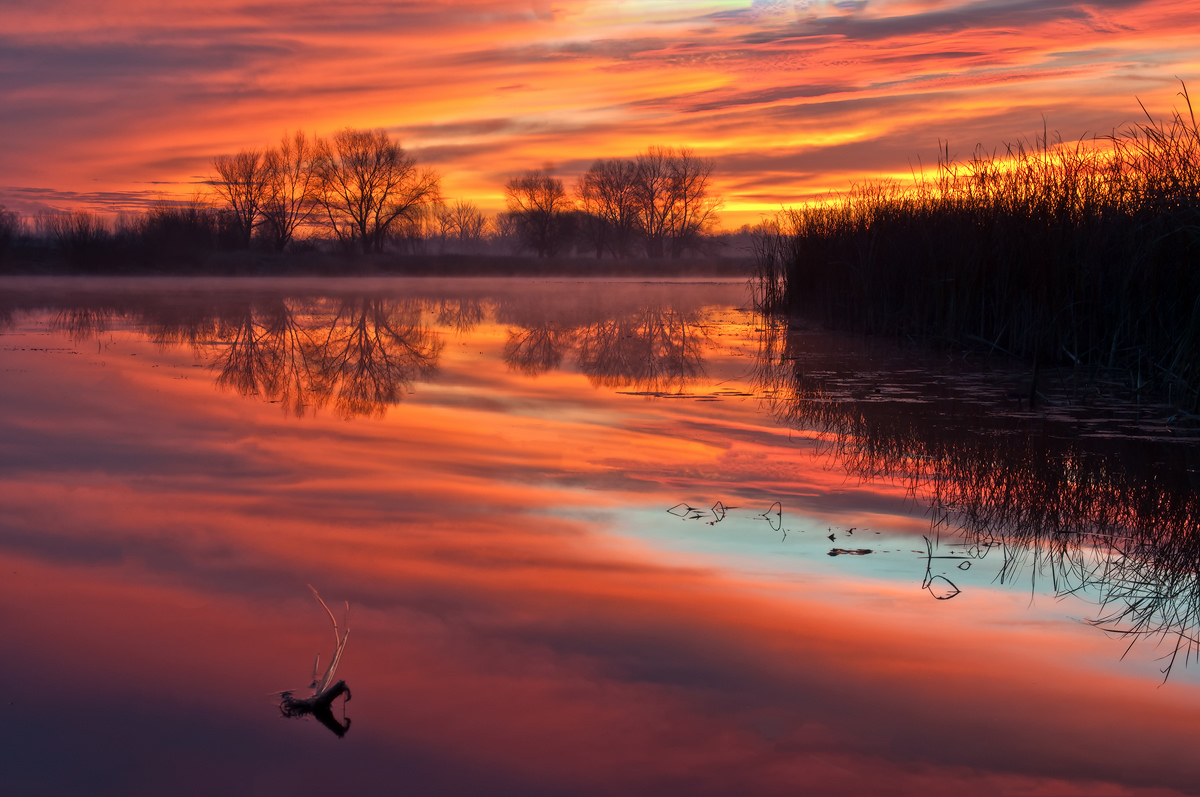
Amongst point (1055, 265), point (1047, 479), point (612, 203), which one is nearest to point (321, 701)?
point (1047, 479)

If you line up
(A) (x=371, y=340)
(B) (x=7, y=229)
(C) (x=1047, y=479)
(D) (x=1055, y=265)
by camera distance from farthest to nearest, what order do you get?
(B) (x=7, y=229) < (A) (x=371, y=340) < (D) (x=1055, y=265) < (C) (x=1047, y=479)

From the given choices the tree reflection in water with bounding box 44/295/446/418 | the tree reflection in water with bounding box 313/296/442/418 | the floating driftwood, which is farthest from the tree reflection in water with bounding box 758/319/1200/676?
the tree reflection in water with bounding box 44/295/446/418

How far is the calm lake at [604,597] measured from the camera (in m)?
1.80

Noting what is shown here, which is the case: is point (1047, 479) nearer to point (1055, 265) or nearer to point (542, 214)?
point (1055, 265)

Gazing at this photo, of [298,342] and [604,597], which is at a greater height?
[298,342]

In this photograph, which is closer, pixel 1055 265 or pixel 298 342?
pixel 1055 265

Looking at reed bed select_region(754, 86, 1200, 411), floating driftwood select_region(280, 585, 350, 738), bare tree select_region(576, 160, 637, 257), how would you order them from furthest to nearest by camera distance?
bare tree select_region(576, 160, 637, 257) < reed bed select_region(754, 86, 1200, 411) < floating driftwood select_region(280, 585, 350, 738)

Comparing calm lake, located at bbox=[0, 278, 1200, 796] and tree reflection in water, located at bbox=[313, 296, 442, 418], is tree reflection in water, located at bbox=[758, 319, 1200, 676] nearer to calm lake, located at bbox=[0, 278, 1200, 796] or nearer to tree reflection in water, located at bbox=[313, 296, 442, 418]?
calm lake, located at bbox=[0, 278, 1200, 796]

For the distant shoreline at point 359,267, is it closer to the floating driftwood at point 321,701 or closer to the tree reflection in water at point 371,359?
the tree reflection in water at point 371,359

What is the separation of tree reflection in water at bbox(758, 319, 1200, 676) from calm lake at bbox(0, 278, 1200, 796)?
0.07 ft

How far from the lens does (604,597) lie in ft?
8.61

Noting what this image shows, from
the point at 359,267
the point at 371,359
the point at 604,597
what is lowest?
the point at 604,597

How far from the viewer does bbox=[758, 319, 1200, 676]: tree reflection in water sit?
274cm

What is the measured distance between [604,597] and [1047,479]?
2.19m
